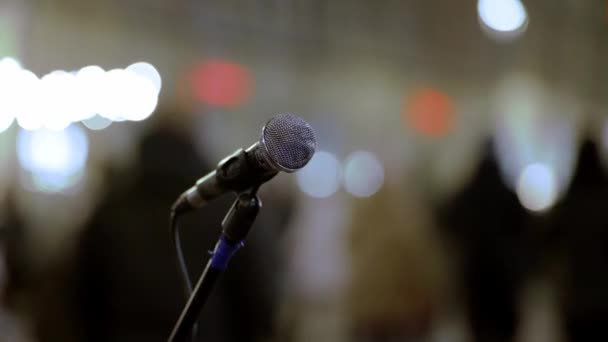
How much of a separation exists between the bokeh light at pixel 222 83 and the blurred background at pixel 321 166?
2cm

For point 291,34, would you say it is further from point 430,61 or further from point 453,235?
point 453,235

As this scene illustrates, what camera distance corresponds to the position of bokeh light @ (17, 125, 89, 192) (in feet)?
20.0

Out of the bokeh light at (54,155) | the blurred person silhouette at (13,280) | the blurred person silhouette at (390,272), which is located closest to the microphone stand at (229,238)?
the blurred person silhouette at (13,280)

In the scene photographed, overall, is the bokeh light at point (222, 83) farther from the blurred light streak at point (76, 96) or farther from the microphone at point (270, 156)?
the microphone at point (270, 156)

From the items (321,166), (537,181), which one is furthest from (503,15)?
(321,166)

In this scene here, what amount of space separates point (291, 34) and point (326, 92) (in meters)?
0.72

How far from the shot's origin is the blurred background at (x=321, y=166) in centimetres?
205

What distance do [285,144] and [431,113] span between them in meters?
7.57

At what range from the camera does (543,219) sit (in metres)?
3.08

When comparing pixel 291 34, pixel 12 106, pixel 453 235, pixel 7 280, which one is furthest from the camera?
pixel 291 34

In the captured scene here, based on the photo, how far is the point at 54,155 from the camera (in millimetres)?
6188

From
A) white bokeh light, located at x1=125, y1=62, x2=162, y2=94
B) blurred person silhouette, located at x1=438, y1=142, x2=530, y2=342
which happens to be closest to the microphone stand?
blurred person silhouette, located at x1=438, y1=142, x2=530, y2=342

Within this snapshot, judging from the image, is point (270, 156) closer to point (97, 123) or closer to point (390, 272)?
point (390, 272)

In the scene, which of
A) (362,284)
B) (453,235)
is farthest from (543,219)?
(362,284)
